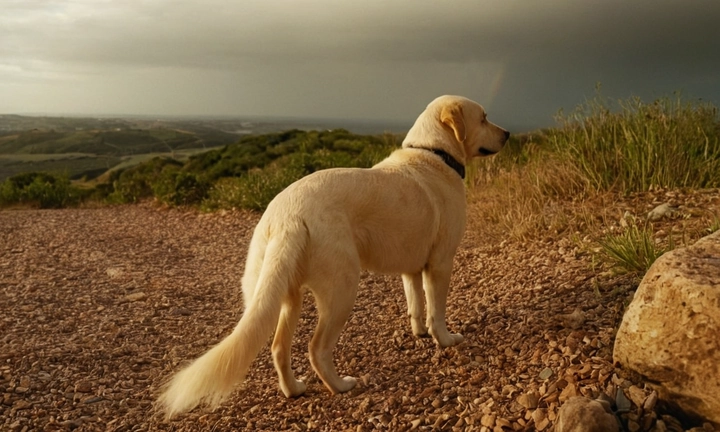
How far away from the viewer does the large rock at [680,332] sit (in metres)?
2.68

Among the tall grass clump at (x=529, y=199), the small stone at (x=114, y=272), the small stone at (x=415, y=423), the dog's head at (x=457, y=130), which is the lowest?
the small stone at (x=114, y=272)

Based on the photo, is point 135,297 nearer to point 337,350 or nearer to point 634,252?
point 337,350

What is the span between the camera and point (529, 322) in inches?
169

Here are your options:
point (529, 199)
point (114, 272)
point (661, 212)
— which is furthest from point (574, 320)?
point (114, 272)

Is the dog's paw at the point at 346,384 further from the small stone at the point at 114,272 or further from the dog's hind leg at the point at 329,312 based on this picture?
the small stone at the point at 114,272

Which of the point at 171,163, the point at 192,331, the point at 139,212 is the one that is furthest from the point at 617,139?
the point at 171,163

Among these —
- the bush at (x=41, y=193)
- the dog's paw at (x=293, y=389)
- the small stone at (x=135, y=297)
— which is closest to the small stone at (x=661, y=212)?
the dog's paw at (x=293, y=389)

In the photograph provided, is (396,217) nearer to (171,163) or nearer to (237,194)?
(237,194)

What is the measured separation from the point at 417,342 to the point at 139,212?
8.67 meters

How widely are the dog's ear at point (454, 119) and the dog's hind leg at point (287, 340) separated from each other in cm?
183

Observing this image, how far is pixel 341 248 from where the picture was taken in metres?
3.26

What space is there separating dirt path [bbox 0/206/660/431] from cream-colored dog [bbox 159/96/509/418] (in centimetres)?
25

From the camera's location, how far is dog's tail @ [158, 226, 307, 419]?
283 cm

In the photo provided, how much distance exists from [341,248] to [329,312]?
39 centimetres
